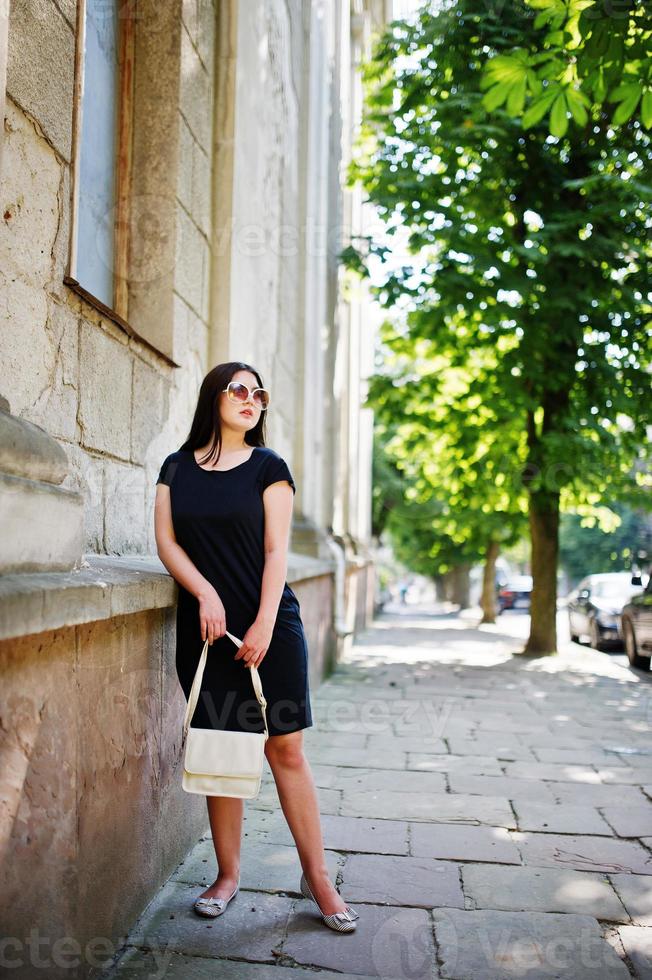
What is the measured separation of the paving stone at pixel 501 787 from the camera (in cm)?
479

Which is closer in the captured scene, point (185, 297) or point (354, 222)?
point (185, 297)

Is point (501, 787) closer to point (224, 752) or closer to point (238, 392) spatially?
point (224, 752)

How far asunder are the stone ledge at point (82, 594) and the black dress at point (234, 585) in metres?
0.19

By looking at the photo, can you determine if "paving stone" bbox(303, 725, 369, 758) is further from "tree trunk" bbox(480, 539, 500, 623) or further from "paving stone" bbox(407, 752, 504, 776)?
"tree trunk" bbox(480, 539, 500, 623)

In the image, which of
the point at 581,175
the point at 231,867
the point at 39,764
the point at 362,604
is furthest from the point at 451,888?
the point at 362,604

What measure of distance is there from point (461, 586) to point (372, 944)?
34159 mm

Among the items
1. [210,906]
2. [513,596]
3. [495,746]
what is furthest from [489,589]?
[210,906]

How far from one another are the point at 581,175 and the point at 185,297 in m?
7.92

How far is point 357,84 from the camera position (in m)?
17.6

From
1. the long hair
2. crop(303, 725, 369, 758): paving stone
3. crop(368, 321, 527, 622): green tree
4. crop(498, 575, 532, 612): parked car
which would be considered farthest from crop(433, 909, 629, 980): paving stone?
crop(498, 575, 532, 612): parked car

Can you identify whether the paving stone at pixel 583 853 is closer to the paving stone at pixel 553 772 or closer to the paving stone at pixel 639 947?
the paving stone at pixel 639 947

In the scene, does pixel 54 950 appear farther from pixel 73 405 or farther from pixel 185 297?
pixel 185 297

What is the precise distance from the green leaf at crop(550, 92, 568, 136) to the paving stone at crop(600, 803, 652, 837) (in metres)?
3.34

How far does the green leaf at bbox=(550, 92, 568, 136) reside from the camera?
4.31 m
